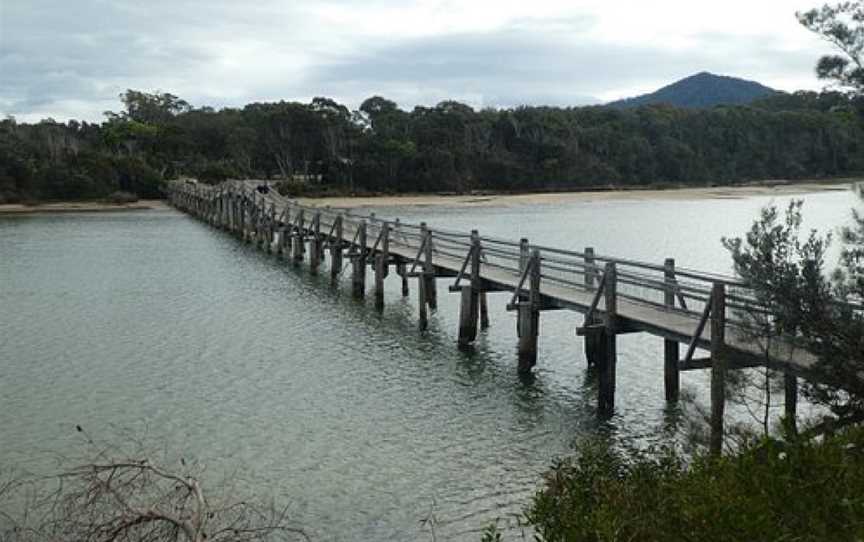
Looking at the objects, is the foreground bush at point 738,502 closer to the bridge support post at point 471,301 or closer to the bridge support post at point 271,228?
the bridge support post at point 471,301

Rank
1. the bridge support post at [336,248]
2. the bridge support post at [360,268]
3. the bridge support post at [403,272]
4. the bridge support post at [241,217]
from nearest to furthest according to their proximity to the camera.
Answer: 1. the bridge support post at [403,272]
2. the bridge support post at [360,268]
3. the bridge support post at [336,248]
4. the bridge support post at [241,217]

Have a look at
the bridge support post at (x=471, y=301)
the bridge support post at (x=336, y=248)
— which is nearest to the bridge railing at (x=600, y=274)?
the bridge support post at (x=471, y=301)

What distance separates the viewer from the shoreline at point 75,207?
81.4 metres

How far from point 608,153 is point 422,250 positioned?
98141 mm

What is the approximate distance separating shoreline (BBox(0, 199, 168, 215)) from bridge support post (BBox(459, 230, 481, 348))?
67380 mm

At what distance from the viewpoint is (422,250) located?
947 inches

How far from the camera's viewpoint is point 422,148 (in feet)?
343

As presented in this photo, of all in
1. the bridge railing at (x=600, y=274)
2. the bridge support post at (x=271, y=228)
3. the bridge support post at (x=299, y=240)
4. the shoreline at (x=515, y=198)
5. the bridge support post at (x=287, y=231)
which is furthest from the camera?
the shoreline at (x=515, y=198)

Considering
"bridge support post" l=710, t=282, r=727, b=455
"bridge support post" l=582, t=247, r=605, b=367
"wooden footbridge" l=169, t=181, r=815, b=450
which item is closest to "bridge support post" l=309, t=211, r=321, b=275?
"wooden footbridge" l=169, t=181, r=815, b=450

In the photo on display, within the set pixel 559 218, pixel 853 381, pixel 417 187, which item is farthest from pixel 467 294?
pixel 417 187

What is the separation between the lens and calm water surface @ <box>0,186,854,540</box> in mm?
12289

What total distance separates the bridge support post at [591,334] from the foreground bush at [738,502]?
783cm

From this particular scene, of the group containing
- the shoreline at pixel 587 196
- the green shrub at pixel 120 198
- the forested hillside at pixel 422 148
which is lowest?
the shoreline at pixel 587 196

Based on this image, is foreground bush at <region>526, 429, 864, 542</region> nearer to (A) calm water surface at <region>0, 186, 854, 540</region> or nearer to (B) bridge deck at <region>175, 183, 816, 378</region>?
(B) bridge deck at <region>175, 183, 816, 378</region>
